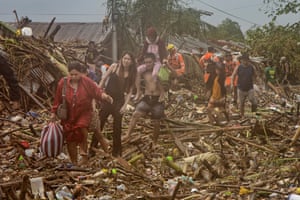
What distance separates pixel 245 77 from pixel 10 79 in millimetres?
5593

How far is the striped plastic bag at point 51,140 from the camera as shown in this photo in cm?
643

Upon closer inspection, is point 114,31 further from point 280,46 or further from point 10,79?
point 280,46

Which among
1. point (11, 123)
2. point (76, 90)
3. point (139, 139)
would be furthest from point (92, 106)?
point (11, 123)

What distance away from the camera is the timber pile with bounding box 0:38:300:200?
5758mm

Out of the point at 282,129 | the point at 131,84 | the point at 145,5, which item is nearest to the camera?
the point at 131,84

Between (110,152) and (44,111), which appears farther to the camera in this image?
(44,111)

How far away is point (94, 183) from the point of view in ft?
19.6

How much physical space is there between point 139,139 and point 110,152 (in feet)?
3.32

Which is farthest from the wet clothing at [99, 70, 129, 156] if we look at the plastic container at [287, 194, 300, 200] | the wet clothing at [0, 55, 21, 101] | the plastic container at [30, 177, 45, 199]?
the wet clothing at [0, 55, 21, 101]

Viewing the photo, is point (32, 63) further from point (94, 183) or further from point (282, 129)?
point (94, 183)

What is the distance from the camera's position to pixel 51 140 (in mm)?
6441

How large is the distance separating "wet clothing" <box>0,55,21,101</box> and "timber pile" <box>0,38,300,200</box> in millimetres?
727

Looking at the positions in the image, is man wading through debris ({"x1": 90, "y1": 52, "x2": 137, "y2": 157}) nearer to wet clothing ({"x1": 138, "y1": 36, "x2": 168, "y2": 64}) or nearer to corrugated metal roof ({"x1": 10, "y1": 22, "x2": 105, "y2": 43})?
wet clothing ({"x1": 138, "y1": 36, "x2": 168, "y2": 64})

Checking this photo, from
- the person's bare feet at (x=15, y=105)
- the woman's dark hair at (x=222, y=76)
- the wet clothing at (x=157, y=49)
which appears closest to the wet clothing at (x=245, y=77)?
the woman's dark hair at (x=222, y=76)
